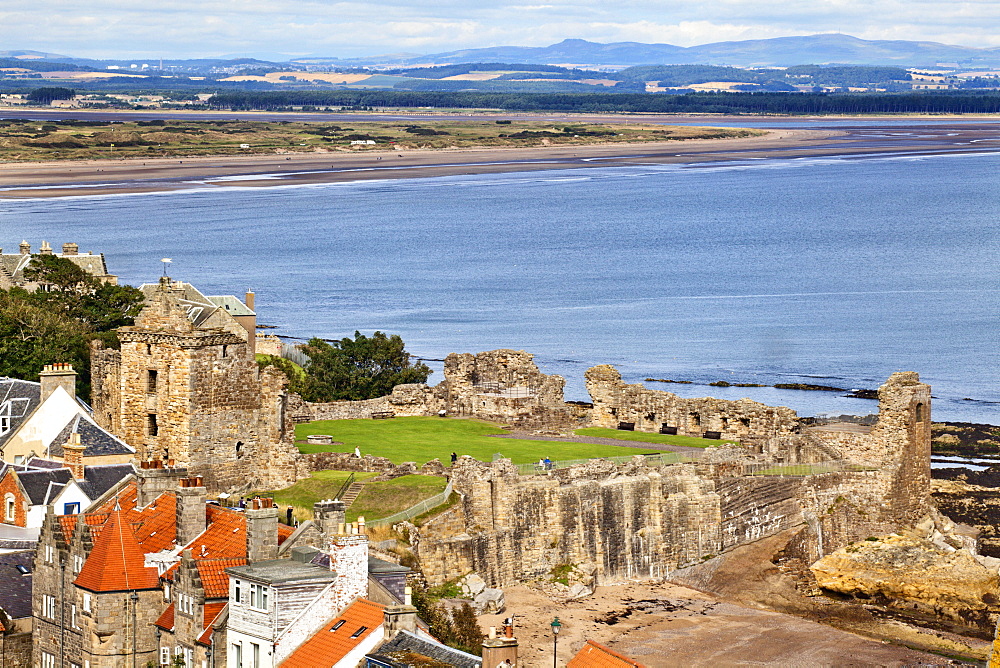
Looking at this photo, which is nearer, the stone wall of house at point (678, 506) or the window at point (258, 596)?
the window at point (258, 596)

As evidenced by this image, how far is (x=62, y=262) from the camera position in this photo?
60.3 meters

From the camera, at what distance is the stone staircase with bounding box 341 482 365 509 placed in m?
37.6

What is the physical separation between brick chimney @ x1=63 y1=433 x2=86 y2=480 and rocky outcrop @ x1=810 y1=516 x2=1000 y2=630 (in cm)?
1827

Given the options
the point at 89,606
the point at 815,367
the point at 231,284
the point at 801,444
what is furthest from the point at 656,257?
the point at 89,606

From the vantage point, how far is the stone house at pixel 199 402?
38875 millimetres

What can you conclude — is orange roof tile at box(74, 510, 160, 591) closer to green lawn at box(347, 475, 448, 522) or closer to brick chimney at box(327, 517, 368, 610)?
brick chimney at box(327, 517, 368, 610)

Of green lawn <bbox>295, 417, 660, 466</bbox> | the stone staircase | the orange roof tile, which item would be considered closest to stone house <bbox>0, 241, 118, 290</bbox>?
green lawn <bbox>295, 417, 660, 466</bbox>

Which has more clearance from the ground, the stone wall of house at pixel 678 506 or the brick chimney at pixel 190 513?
the brick chimney at pixel 190 513

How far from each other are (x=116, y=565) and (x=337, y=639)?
19.3 ft

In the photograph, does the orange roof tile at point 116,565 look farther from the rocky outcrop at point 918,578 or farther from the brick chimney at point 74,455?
the rocky outcrop at point 918,578

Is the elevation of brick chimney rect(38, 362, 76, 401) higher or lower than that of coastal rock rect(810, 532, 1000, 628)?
higher

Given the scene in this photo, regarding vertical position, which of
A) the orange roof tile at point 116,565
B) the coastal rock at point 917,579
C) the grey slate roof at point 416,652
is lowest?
the coastal rock at point 917,579

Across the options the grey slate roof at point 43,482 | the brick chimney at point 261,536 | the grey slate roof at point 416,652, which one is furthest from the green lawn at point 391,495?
the grey slate roof at point 416,652

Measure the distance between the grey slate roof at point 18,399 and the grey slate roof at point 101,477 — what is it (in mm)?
3779
